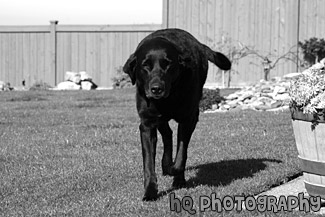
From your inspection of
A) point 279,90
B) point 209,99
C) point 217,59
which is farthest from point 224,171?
point 279,90

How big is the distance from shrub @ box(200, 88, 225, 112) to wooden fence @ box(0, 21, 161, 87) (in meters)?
7.44

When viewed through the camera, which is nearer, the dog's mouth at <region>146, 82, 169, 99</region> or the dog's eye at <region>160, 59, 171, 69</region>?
the dog's mouth at <region>146, 82, 169, 99</region>

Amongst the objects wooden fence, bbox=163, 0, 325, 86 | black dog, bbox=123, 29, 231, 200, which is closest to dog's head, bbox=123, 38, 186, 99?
black dog, bbox=123, 29, 231, 200

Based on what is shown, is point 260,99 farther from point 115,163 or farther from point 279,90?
point 115,163

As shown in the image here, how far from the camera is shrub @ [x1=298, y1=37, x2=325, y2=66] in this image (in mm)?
19188

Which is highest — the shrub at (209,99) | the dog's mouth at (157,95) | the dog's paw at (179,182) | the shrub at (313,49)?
the shrub at (313,49)

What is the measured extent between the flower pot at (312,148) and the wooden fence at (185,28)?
48.9ft

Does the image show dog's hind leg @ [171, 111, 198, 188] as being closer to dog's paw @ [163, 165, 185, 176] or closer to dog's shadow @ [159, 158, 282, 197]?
dog's paw @ [163, 165, 185, 176]

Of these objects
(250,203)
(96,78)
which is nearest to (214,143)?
(250,203)

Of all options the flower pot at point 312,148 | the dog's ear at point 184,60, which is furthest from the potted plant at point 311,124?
the dog's ear at point 184,60

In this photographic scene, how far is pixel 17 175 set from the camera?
21.5 feet

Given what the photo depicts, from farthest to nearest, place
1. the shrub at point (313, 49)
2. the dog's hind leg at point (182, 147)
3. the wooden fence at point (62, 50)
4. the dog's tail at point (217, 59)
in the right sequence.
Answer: the wooden fence at point (62, 50), the shrub at point (313, 49), the dog's tail at point (217, 59), the dog's hind leg at point (182, 147)

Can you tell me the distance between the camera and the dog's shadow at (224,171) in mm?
6141

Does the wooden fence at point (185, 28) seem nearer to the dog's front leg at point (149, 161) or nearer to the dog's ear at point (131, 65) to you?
the dog's ear at point (131, 65)
